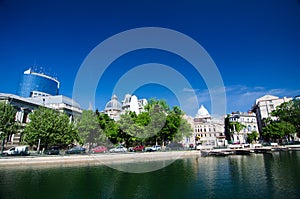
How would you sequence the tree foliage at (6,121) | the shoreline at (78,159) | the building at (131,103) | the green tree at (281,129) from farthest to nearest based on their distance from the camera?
1. the building at (131,103)
2. the green tree at (281,129)
3. the tree foliage at (6,121)
4. the shoreline at (78,159)

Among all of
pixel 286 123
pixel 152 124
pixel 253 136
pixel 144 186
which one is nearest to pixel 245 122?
pixel 253 136

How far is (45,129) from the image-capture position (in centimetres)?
3988

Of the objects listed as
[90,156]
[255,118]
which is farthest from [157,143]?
[255,118]

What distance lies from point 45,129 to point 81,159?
11.5m

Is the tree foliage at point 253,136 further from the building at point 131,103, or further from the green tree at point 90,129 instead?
the green tree at point 90,129

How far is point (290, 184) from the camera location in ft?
56.7

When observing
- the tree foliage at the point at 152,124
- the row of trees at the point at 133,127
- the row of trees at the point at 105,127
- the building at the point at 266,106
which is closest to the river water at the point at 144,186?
the row of trees at the point at 105,127

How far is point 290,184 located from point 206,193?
7.51 meters

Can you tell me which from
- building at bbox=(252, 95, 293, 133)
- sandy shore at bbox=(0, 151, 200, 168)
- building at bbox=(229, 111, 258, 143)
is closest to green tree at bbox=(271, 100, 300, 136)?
building at bbox=(252, 95, 293, 133)

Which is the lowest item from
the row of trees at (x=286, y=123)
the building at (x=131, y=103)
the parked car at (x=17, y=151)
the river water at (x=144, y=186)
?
the river water at (x=144, y=186)

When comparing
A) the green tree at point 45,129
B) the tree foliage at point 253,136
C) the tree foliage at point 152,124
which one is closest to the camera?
the green tree at point 45,129

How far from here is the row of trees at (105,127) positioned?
135 ft

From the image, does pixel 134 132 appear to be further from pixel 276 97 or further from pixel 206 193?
pixel 276 97

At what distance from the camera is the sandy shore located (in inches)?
1166
